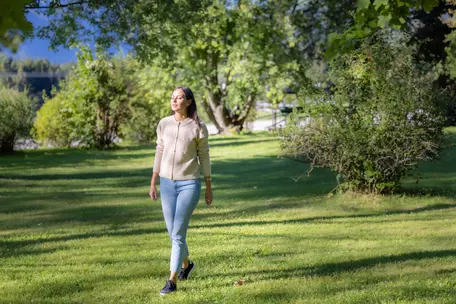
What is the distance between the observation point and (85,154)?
2833 cm

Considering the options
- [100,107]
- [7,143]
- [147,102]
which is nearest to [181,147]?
[7,143]

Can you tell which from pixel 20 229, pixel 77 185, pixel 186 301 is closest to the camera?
pixel 186 301

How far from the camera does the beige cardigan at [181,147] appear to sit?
20.9ft

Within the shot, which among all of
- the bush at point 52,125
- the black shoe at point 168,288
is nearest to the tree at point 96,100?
the bush at point 52,125

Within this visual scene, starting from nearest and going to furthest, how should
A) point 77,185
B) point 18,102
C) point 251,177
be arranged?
1. point 77,185
2. point 251,177
3. point 18,102

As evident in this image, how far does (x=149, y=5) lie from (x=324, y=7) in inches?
570

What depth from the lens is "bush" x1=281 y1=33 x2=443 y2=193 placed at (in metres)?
12.1

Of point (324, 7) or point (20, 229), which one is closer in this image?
point (20, 229)

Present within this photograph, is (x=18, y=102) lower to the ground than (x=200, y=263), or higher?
higher

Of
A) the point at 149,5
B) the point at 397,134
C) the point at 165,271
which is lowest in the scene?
the point at 165,271

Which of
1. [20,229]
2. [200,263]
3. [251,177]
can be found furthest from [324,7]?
[200,263]

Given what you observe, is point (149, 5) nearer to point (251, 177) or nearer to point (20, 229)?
point (251, 177)

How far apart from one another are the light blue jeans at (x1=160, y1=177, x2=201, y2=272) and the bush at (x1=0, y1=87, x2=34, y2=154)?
21976mm

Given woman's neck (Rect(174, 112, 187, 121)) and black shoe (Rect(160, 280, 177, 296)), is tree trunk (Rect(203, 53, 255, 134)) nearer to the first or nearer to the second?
woman's neck (Rect(174, 112, 187, 121))
